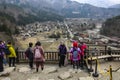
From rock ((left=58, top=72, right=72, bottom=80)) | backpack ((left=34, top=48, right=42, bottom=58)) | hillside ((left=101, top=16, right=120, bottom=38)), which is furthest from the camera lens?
hillside ((left=101, top=16, right=120, bottom=38))

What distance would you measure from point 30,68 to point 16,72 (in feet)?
2.94

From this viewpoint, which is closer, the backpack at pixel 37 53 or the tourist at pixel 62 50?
the backpack at pixel 37 53

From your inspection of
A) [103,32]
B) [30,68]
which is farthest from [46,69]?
[103,32]

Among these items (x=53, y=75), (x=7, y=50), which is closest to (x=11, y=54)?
(x=7, y=50)

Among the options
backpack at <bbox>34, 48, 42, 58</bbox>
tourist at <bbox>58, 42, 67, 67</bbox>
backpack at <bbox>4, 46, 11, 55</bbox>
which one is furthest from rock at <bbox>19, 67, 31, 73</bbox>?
tourist at <bbox>58, 42, 67, 67</bbox>

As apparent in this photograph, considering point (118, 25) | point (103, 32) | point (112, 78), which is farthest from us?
point (103, 32)

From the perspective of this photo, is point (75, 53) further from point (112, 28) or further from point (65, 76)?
point (112, 28)

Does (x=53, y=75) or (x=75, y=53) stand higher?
(x=75, y=53)

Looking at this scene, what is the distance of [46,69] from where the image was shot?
12.9 meters

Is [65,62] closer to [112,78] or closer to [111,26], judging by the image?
[112,78]

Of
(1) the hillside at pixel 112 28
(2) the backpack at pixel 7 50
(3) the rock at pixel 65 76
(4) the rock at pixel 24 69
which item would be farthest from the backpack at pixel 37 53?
(1) the hillside at pixel 112 28

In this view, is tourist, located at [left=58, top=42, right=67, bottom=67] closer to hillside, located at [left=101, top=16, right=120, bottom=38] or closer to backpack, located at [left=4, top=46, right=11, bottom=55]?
backpack, located at [left=4, top=46, right=11, bottom=55]

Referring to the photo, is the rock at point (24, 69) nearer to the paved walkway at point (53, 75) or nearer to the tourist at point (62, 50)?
the paved walkway at point (53, 75)

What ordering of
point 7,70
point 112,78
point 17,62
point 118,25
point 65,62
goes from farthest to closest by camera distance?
1. point 118,25
2. point 17,62
3. point 65,62
4. point 7,70
5. point 112,78
